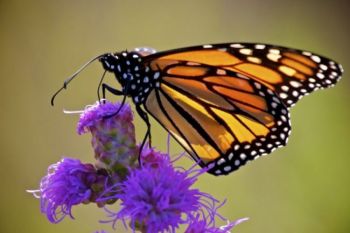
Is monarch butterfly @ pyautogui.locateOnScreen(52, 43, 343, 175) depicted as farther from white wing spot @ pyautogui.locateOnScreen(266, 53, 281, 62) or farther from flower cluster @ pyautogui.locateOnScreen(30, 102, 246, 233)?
flower cluster @ pyautogui.locateOnScreen(30, 102, 246, 233)

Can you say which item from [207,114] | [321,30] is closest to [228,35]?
[321,30]

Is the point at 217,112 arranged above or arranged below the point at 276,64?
below

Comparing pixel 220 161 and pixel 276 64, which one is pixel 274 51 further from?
pixel 220 161

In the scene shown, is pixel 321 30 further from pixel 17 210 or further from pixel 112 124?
pixel 112 124

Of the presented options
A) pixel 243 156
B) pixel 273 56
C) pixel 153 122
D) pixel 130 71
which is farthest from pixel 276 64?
pixel 153 122

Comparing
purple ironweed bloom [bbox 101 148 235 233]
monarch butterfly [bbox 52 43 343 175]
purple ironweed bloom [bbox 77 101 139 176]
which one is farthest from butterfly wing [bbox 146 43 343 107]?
purple ironweed bloom [bbox 101 148 235 233]
